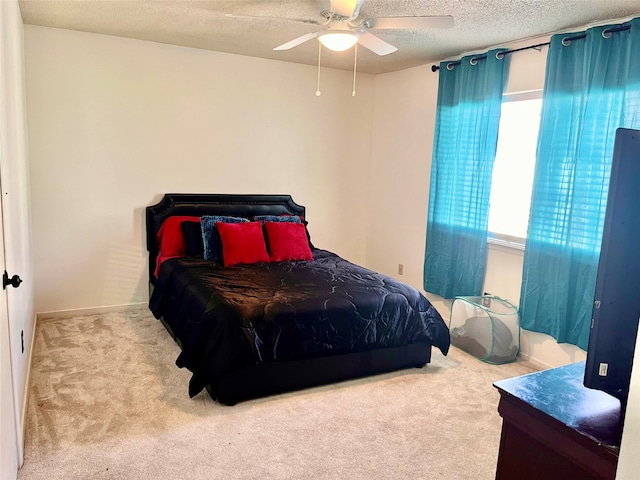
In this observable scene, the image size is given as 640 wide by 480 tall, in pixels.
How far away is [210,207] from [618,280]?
4015 millimetres

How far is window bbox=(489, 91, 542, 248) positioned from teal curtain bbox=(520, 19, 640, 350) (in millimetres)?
295

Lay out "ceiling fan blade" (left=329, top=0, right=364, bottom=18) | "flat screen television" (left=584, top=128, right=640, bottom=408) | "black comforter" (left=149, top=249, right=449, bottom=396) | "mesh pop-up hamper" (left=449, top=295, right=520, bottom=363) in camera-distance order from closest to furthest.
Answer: "flat screen television" (left=584, top=128, right=640, bottom=408) → "ceiling fan blade" (left=329, top=0, right=364, bottom=18) → "black comforter" (left=149, top=249, right=449, bottom=396) → "mesh pop-up hamper" (left=449, top=295, right=520, bottom=363)

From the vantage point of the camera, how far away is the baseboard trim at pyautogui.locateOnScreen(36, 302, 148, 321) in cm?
426

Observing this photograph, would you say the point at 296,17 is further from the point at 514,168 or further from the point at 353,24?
the point at 514,168

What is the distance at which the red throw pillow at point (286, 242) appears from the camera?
168 inches

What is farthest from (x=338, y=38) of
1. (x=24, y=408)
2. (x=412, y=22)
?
(x=24, y=408)

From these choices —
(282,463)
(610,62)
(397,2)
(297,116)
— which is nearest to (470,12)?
(397,2)

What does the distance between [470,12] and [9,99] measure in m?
Result: 2.79

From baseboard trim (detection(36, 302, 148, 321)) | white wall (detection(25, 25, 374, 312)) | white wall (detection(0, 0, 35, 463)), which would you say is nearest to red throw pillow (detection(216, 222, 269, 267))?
white wall (detection(25, 25, 374, 312))

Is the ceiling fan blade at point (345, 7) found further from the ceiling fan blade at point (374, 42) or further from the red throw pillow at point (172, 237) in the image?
the red throw pillow at point (172, 237)

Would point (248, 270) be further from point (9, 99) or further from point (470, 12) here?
point (470, 12)

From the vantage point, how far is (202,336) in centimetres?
296

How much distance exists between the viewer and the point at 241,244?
4117 mm

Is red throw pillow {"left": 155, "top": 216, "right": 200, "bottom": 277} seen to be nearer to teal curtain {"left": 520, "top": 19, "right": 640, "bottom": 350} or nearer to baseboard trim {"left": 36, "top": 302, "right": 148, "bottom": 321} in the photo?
baseboard trim {"left": 36, "top": 302, "right": 148, "bottom": 321}
